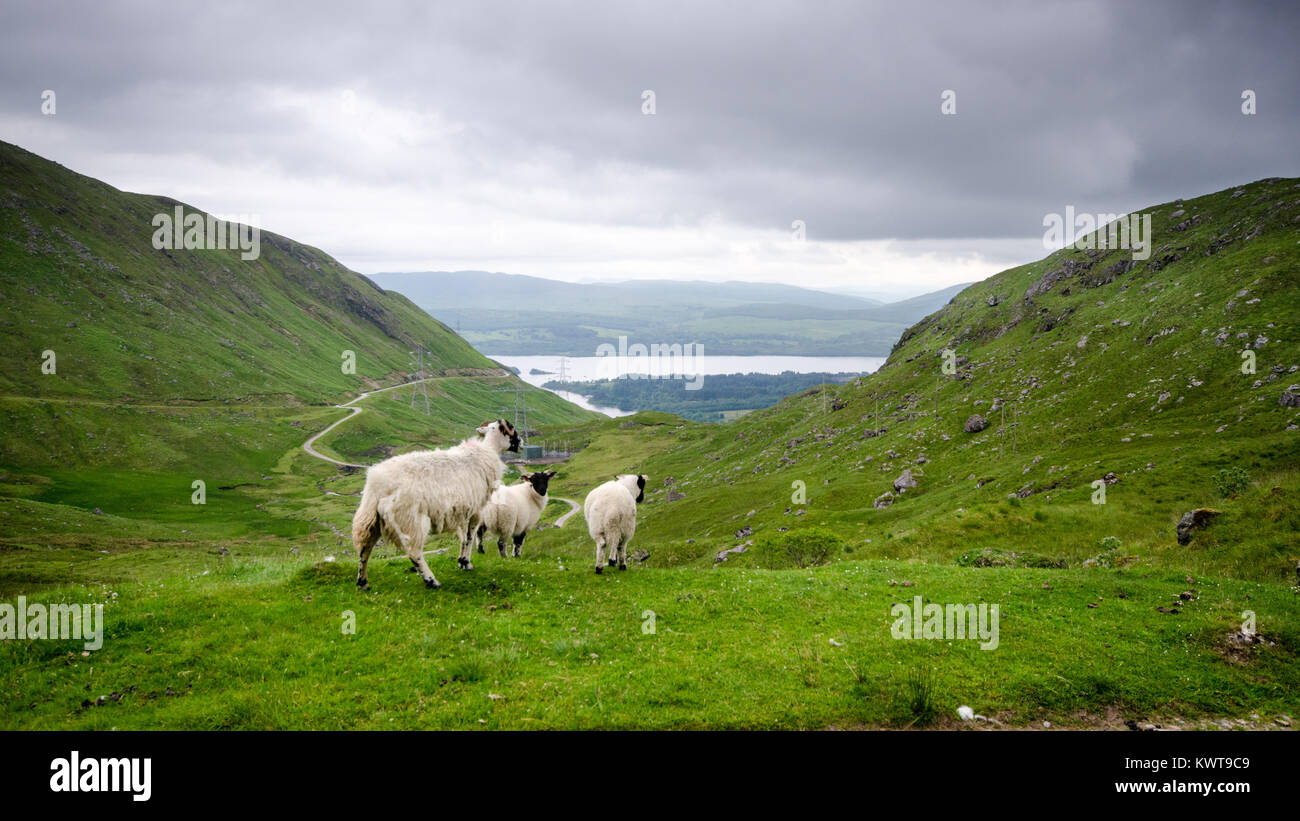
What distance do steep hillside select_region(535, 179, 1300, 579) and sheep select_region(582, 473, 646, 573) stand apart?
53.3 feet

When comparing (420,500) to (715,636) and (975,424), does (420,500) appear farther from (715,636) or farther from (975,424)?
(975,424)

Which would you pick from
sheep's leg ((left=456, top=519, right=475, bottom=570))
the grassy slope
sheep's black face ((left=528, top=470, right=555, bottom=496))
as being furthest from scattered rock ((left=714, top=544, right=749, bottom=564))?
sheep's leg ((left=456, top=519, right=475, bottom=570))

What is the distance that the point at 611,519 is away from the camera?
19.0 metres

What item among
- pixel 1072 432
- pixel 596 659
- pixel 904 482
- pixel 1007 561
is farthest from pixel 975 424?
pixel 596 659

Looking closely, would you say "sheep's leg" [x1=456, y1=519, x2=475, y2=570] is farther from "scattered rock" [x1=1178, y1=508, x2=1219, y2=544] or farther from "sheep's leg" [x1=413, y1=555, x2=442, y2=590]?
"scattered rock" [x1=1178, y1=508, x2=1219, y2=544]

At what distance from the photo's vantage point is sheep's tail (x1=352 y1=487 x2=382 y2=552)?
14523 mm

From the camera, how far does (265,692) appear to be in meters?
9.59

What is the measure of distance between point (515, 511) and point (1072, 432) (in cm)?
8058

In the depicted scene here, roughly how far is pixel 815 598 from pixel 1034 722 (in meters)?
6.60
